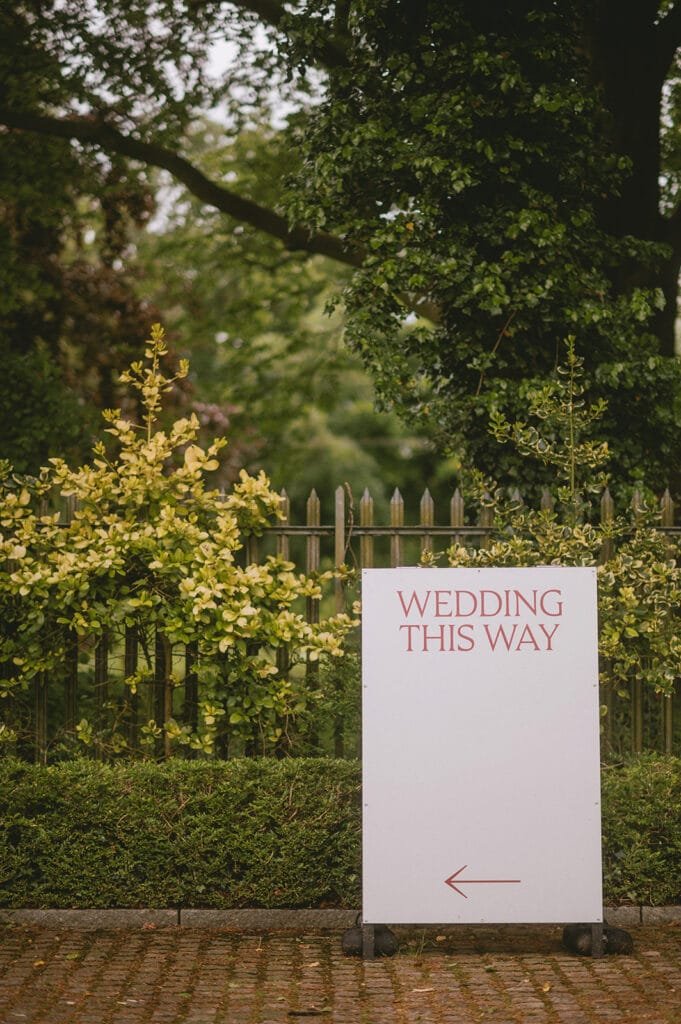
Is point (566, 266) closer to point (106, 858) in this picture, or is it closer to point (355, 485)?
point (106, 858)

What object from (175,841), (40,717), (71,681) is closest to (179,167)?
(71,681)

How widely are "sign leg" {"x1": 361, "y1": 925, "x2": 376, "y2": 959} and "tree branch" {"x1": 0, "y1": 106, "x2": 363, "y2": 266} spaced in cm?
667

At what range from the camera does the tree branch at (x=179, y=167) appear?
33.6 ft

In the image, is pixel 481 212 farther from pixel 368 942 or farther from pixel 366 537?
pixel 368 942

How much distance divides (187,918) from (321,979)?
1.04 meters

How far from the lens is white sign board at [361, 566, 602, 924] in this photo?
4699 millimetres

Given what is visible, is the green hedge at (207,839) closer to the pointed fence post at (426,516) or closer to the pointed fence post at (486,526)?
the pointed fence post at (426,516)

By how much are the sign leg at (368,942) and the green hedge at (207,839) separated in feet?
1.97

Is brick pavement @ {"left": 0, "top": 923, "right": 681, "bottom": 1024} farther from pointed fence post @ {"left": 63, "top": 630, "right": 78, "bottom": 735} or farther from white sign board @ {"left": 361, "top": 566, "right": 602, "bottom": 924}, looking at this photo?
pointed fence post @ {"left": 63, "top": 630, "right": 78, "bottom": 735}

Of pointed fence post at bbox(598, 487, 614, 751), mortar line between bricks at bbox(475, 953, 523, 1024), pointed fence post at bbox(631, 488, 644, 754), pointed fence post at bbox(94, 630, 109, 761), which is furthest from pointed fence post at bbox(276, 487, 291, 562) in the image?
mortar line between bricks at bbox(475, 953, 523, 1024)

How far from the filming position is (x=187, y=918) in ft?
17.4

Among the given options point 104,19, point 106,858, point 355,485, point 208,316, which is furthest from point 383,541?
point 106,858

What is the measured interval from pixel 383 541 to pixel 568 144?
2012 cm

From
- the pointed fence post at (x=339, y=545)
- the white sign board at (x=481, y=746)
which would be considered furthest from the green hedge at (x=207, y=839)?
the pointed fence post at (x=339, y=545)
